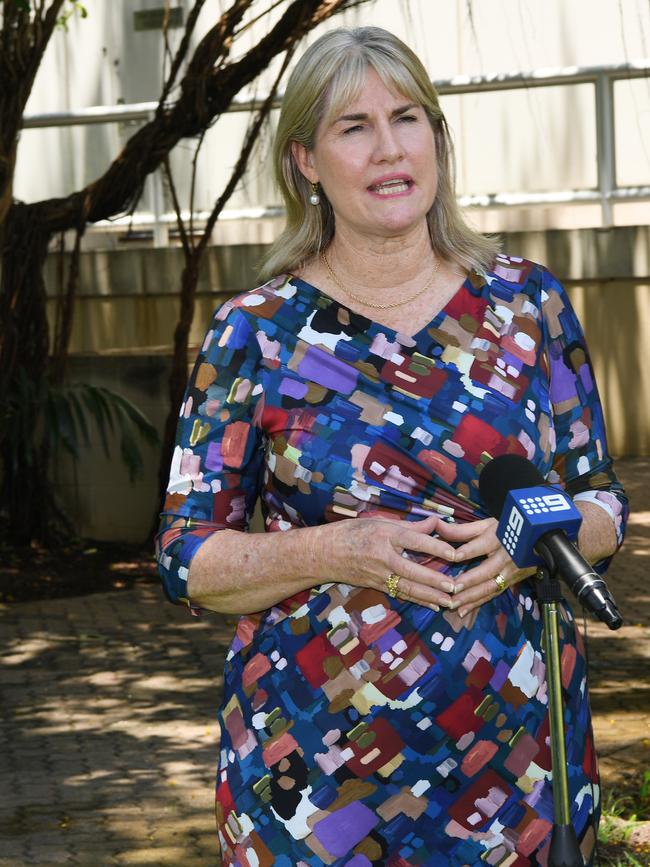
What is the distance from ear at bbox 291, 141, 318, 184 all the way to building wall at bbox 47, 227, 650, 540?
833 cm

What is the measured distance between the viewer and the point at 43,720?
7062 millimetres

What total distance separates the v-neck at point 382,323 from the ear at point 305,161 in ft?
0.65

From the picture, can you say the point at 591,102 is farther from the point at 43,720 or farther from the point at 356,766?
the point at 356,766

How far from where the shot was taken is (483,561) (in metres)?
2.28

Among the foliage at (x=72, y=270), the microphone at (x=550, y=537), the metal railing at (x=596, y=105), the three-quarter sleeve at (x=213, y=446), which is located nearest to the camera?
the microphone at (x=550, y=537)

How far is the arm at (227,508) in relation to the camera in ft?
7.61

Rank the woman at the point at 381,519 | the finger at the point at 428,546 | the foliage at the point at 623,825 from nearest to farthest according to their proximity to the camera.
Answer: the finger at the point at 428,546, the woman at the point at 381,519, the foliage at the point at 623,825

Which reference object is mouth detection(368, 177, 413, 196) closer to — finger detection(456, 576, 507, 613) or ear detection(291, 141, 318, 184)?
ear detection(291, 141, 318, 184)

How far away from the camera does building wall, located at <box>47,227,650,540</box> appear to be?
1109 cm

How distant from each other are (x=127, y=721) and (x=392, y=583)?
197 inches

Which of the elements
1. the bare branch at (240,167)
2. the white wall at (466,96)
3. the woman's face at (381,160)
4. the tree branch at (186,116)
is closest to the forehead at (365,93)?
the woman's face at (381,160)

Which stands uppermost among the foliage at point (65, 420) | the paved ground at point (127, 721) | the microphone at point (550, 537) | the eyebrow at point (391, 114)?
the eyebrow at point (391, 114)

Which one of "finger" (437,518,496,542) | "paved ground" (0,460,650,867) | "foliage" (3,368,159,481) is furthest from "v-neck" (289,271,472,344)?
"foliage" (3,368,159,481)

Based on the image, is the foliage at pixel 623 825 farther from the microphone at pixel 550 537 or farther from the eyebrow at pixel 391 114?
the microphone at pixel 550 537
